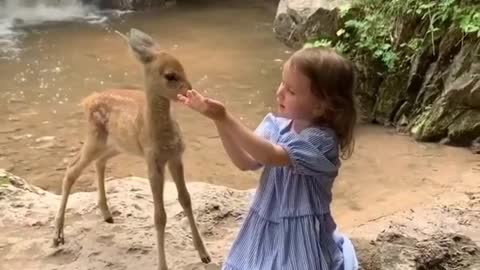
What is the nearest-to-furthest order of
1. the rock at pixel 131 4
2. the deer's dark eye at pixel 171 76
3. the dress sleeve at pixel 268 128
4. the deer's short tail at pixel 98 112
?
the dress sleeve at pixel 268 128, the deer's dark eye at pixel 171 76, the deer's short tail at pixel 98 112, the rock at pixel 131 4

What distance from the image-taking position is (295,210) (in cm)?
319

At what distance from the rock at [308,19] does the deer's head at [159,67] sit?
194 inches

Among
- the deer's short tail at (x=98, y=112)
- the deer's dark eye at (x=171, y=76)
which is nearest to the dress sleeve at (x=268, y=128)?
the deer's dark eye at (x=171, y=76)

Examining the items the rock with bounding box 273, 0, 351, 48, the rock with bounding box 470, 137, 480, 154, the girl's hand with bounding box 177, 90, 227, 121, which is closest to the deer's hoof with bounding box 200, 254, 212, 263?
the girl's hand with bounding box 177, 90, 227, 121

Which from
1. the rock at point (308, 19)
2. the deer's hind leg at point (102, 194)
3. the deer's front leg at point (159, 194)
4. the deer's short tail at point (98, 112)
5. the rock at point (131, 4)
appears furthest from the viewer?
the rock at point (131, 4)

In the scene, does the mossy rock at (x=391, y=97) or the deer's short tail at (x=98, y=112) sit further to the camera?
→ the mossy rock at (x=391, y=97)

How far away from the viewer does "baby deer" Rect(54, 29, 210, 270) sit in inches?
146

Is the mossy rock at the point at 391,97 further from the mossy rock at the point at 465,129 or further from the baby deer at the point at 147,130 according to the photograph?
the baby deer at the point at 147,130

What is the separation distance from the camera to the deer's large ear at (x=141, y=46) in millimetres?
3705

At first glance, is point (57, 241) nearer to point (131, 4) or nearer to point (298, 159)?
point (298, 159)

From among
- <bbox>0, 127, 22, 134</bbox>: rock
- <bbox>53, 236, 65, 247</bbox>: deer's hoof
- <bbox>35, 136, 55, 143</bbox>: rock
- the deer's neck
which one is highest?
the deer's neck

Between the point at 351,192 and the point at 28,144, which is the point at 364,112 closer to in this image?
the point at 351,192

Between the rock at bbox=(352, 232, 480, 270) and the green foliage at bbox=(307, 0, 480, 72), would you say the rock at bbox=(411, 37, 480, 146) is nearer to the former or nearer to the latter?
the green foliage at bbox=(307, 0, 480, 72)

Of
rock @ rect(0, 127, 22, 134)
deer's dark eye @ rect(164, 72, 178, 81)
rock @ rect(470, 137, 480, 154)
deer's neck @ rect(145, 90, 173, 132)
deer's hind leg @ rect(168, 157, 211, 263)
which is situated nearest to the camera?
deer's dark eye @ rect(164, 72, 178, 81)
